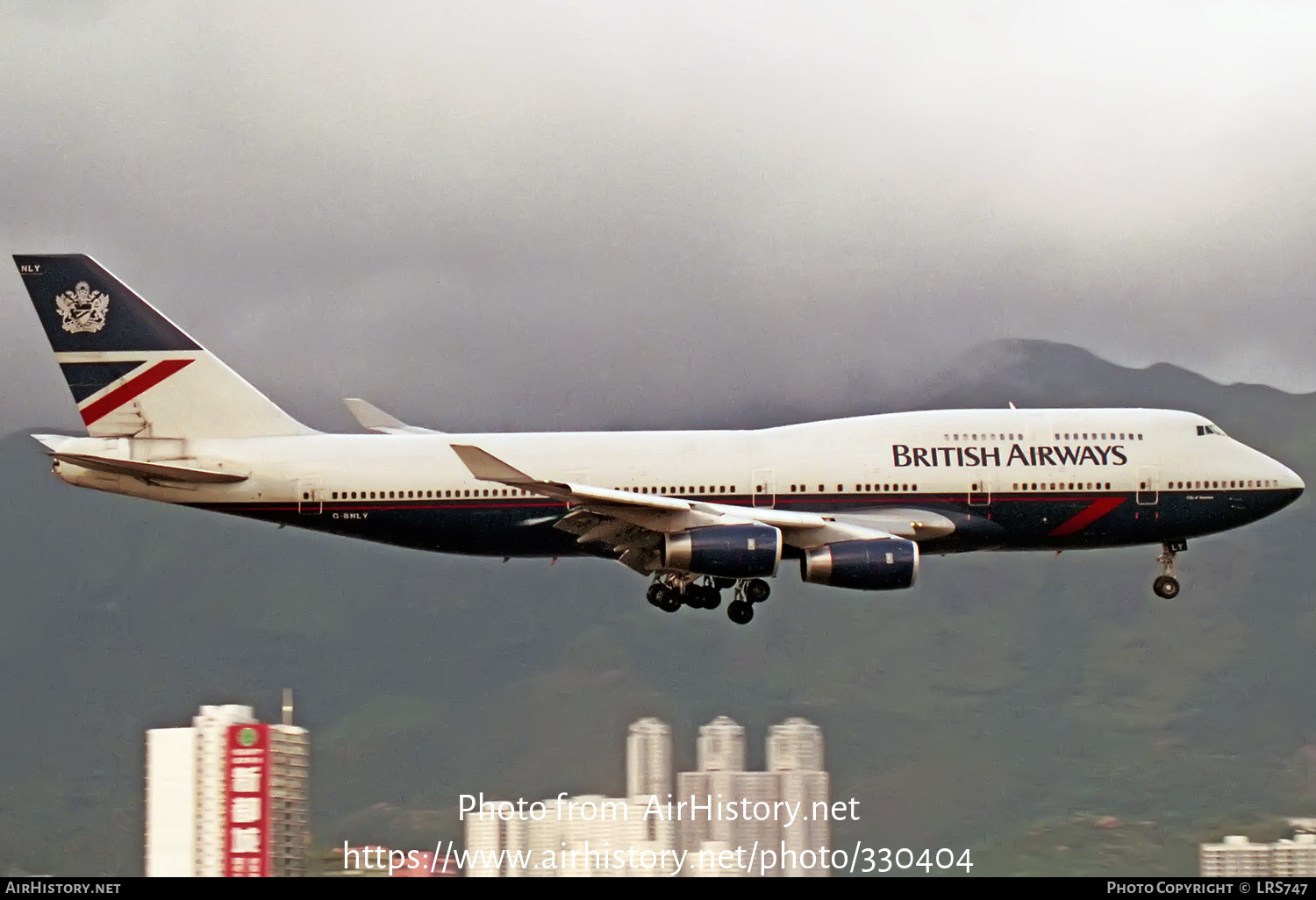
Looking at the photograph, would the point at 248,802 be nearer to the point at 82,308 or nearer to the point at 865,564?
the point at 82,308

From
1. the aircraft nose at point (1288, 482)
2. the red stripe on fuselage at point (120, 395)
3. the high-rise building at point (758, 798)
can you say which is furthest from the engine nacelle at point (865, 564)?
the high-rise building at point (758, 798)

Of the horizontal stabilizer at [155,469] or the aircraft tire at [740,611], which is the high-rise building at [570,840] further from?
the horizontal stabilizer at [155,469]

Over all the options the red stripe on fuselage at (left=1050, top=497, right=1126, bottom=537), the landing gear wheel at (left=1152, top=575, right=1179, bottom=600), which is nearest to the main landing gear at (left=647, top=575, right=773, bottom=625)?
the red stripe on fuselage at (left=1050, top=497, right=1126, bottom=537)

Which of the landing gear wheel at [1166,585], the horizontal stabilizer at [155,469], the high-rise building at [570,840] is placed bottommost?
the high-rise building at [570,840]

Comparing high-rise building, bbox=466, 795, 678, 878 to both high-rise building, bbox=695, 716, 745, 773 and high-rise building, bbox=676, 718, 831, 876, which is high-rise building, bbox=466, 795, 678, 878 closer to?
high-rise building, bbox=676, 718, 831, 876

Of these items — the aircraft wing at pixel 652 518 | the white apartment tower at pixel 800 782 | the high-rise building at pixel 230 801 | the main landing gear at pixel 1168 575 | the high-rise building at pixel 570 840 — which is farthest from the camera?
the white apartment tower at pixel 800 782

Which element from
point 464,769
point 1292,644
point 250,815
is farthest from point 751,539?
point 1292,644

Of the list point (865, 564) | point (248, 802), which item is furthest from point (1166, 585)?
point (248, 802)
